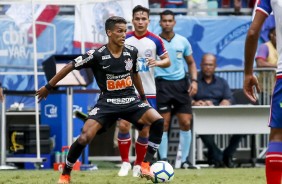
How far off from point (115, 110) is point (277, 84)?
4.57 m

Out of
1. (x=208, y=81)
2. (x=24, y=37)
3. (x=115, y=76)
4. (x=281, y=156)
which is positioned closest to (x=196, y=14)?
(x=208, y=81)

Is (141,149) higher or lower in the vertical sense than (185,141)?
higher

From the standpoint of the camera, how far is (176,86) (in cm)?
1675

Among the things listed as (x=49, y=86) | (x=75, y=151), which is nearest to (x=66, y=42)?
(x=49, y=86)

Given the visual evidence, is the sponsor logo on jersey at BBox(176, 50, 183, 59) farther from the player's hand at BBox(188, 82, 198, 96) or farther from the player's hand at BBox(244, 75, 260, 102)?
the player's hand at BBox(244, 75, 260, 102)

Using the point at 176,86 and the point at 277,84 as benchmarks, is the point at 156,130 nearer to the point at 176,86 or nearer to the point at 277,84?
the point at 176,86

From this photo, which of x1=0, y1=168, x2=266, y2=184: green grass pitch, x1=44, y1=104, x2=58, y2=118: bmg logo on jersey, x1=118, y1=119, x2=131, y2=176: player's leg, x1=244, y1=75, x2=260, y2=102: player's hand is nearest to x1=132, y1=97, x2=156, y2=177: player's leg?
x1=0, y1=168, x2=266, y2=184: green grass pitch

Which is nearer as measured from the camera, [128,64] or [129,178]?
[128,64]

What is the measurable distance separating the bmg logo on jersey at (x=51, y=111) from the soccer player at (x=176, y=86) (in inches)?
71.3

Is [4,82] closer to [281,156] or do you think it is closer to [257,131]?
[257,131]

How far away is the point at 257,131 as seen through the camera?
1781cm

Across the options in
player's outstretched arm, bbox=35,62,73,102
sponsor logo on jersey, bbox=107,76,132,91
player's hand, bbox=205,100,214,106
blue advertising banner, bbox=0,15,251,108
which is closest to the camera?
player's outstretched arm, bbox=35,62,73,102

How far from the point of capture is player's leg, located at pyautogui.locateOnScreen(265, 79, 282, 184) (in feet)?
25.5

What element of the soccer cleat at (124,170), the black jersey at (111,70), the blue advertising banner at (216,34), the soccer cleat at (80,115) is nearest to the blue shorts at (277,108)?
the black jersey at (111,70)
